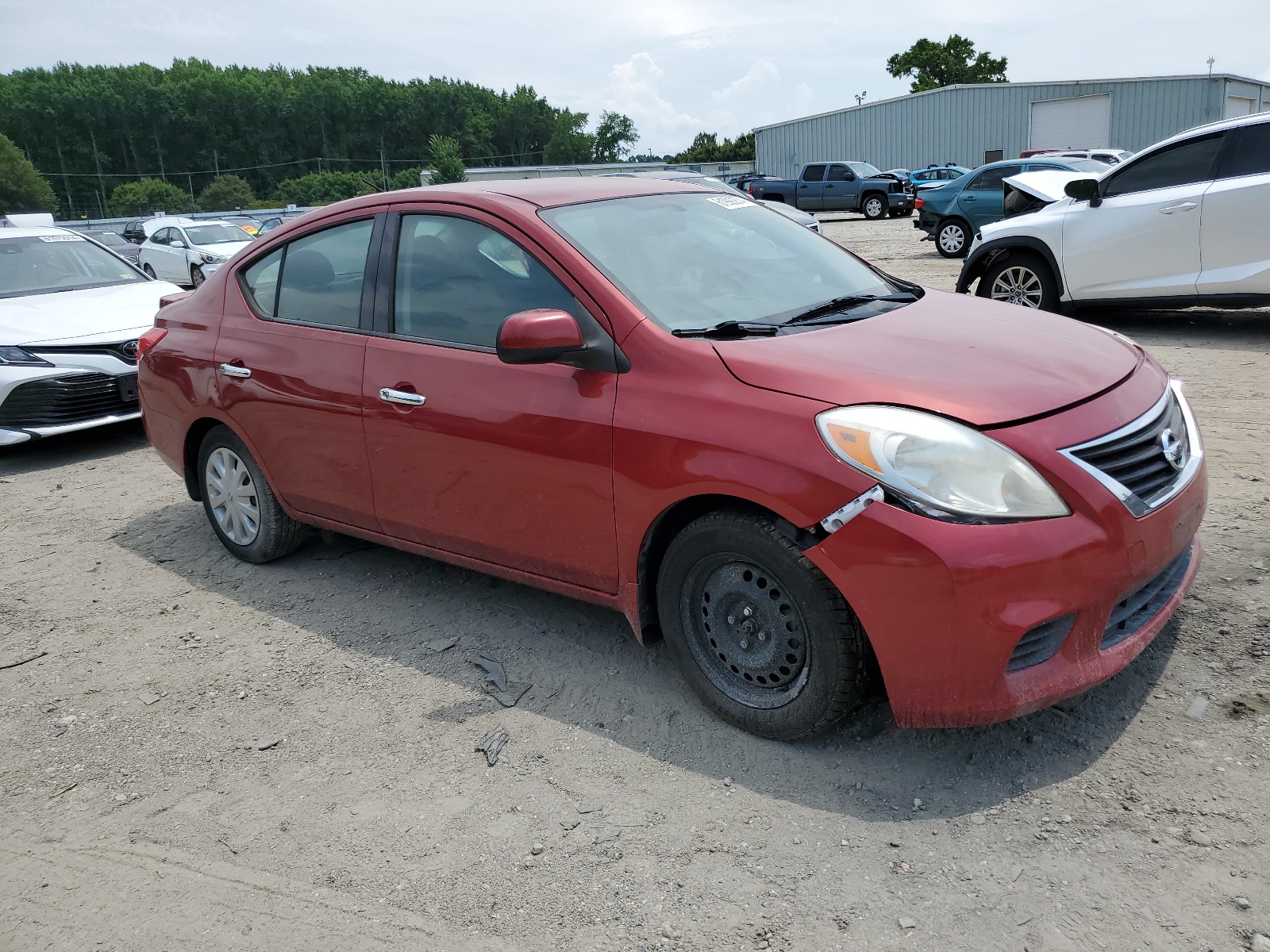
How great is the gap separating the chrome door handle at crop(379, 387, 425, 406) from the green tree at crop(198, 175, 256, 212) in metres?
73.4

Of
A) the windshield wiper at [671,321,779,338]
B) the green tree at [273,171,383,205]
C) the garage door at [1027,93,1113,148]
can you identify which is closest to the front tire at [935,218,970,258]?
the windshield wiper at [671,321,779,338]

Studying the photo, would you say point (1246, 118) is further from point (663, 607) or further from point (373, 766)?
point (373, 766)

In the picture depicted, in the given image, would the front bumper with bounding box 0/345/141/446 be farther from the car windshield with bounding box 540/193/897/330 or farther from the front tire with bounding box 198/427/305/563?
the car windshield with bounding box 540/193/897/330

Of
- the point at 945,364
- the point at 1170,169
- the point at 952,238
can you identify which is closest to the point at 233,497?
the point at 945,364

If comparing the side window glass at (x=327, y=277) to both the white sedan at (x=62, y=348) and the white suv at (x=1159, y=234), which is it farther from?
the white suv at (x=1159, y=234)

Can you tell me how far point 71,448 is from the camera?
7.96 metres

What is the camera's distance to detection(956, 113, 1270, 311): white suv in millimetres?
8062

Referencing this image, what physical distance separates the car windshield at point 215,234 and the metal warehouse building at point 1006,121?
111 ft

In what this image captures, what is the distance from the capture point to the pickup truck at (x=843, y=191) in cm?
3212

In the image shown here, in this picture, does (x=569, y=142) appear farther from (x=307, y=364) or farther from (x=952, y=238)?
(x=307, y=364)

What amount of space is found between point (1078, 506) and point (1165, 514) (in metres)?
0.40

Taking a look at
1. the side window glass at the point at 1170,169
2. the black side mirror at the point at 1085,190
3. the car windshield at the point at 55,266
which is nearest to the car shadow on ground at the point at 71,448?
the car windshield at the point at 55,266

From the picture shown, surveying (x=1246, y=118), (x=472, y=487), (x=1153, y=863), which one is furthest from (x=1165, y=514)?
(x=1246, y=118)

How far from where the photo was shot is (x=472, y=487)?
3.69 meters
